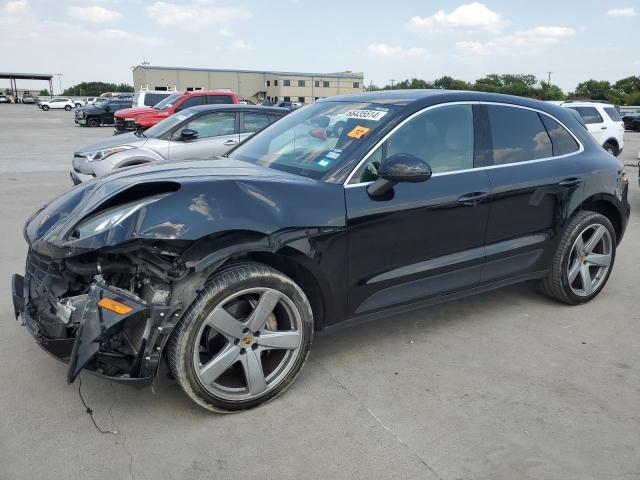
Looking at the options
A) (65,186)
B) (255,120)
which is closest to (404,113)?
(255,120)

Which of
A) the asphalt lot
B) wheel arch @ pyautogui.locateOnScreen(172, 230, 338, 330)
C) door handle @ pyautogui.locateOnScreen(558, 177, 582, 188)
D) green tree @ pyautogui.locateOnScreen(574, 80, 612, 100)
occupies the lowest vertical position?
A: the asphalt lot

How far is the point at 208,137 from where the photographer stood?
29.1ft

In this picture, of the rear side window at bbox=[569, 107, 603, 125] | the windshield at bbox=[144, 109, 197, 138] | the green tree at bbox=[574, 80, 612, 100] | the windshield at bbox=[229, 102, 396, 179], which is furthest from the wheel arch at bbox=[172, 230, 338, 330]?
the green tree at bbox=[574, 80, 612, 100]

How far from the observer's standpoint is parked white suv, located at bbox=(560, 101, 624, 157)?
13.9 meters

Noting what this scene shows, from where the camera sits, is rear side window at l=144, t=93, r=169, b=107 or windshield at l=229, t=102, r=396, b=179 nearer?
windshield at l=229, t=102, r=396, b=179

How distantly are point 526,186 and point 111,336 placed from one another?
9.56 ft

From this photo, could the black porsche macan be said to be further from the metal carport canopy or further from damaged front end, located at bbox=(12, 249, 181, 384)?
the metal carport canopy

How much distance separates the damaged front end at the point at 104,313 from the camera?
8.31ft

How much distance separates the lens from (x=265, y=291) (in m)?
2.86

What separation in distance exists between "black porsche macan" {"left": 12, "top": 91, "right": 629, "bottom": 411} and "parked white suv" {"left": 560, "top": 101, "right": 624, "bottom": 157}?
10959 millimetres

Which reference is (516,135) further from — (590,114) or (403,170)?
(590,114)

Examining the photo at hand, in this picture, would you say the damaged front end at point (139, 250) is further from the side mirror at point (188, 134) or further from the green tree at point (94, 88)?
the green tree at point (94, 88)

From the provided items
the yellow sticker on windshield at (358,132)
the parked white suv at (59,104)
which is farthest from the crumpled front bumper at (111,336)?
the parked white suv at (59,104)

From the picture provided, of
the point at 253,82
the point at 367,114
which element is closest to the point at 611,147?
the point at 367,114
